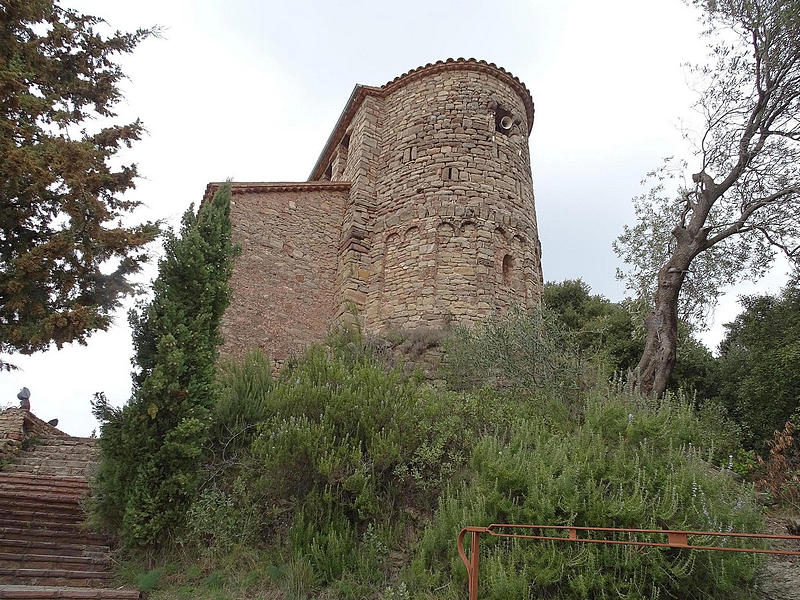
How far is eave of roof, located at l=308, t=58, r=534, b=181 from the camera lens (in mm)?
13617

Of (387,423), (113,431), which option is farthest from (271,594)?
(113,431)

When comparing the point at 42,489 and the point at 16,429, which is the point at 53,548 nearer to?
the point at 42,489

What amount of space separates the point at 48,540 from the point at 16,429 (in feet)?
14.7

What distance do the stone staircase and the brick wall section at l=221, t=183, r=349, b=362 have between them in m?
3.74

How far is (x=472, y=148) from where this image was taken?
12.8 m

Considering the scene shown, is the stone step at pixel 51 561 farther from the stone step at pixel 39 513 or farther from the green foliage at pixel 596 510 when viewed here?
the green foliage at pixel 596 510

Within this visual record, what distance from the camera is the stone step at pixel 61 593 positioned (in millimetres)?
4988

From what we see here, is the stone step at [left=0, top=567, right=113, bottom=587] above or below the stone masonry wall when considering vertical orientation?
below

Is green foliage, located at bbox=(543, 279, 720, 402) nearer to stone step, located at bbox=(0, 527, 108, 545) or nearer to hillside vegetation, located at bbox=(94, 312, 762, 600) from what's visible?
hillside vegetation, located at bbox=(94, 312, 762, 600)

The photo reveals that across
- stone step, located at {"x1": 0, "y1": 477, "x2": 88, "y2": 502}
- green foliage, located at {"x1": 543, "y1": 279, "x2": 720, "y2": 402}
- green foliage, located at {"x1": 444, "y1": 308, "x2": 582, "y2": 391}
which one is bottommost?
stone step, located at {"x1": 0, "y1": 477, "x2": 88, "y2": 502}

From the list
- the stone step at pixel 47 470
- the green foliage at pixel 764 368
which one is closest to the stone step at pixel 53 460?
the stone step at pixel 47 470

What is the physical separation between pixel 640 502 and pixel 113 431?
5854 mm

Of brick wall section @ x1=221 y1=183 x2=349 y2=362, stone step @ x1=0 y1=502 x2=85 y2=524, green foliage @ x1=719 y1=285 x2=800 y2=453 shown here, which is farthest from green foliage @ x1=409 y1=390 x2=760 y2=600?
brick wall section @ x1=221 y1=183 x2=349 y2=362

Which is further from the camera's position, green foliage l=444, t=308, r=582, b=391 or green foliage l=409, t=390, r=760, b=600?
green foliage l=444, t=308, r=582, b=391
